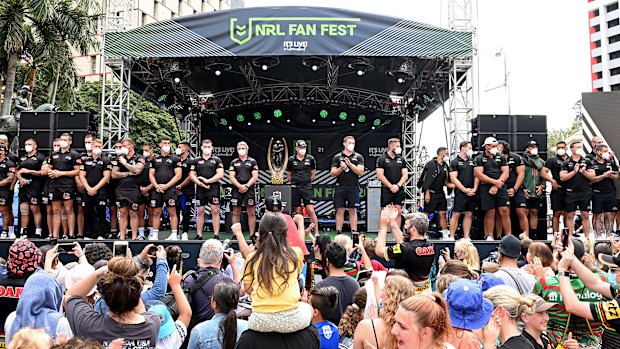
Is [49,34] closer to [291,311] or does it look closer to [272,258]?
[272,258]

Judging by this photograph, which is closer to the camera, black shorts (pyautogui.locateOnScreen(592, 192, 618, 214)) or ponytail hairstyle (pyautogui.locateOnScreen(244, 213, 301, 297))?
ponytail hairstyle (pyautogui.locateOnScreen(244, 213, 301, 297))

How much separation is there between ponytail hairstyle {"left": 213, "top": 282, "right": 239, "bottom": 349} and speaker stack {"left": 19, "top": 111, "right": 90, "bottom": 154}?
680 cm

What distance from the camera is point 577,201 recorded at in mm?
8523

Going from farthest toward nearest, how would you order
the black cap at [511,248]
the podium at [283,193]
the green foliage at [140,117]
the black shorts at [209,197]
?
the green foliage at [140,117]
the podium at [283,193]
the black shorts at [209,197]
the black cap at [511,248]

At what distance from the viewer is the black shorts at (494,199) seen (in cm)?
838

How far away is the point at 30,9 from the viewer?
17.2m

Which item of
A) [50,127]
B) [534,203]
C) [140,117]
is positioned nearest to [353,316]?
[534,203]

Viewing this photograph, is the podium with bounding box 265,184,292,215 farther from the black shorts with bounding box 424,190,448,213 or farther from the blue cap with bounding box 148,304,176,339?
the blue cap with bounding box 148,304,176,339

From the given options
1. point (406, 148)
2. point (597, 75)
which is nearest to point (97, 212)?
point (406, 148)

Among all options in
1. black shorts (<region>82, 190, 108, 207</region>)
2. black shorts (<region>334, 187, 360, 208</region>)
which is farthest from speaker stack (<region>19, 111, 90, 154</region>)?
black shorts (<region>334, 187, 360, 208</region>)

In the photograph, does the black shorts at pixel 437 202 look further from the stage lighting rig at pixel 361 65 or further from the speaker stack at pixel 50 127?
the speaker stack at pixel 50 127

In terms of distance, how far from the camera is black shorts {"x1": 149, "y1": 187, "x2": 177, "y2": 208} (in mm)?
8492

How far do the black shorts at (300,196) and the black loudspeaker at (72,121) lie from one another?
379cm

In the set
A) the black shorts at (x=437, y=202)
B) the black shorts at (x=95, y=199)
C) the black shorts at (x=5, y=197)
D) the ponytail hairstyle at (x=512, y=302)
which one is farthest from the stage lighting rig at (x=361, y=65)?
the ponytail hairstyle at (x=512, y=302)
